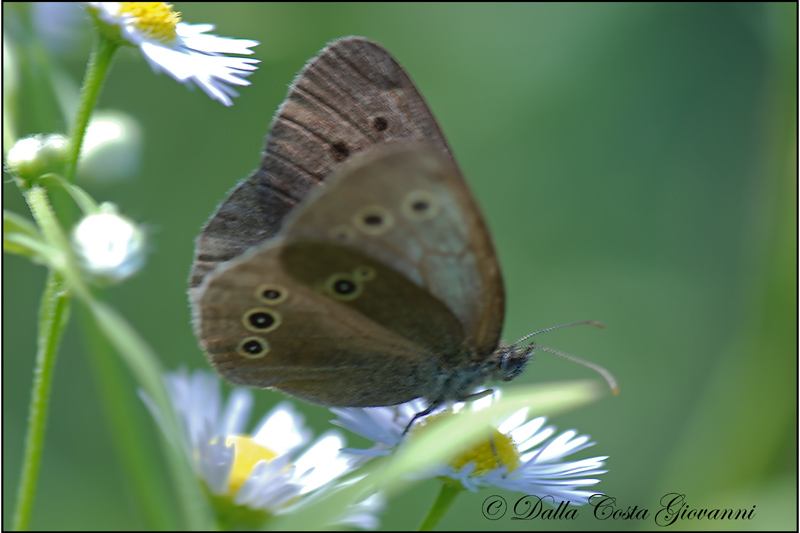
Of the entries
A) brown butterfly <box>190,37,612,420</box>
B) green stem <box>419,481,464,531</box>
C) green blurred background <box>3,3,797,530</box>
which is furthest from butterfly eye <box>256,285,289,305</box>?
green blurred background <box>3,3,797,530</box>

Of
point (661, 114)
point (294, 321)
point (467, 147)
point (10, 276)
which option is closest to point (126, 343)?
point (294, 321)

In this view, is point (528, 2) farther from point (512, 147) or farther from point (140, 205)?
point (140, 205)

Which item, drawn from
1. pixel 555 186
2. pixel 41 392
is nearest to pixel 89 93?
pixel 41 392

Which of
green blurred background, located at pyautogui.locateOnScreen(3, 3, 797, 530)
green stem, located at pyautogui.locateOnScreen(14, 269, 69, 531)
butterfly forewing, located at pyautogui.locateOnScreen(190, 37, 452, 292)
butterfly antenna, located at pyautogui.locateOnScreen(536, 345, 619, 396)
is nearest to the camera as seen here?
green stem, located at pyautogui.locateOnScreen(14, 269, 69, 531)

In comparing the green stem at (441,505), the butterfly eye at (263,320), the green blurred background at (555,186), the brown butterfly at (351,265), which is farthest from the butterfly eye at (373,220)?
the green blurred background at (555,186)

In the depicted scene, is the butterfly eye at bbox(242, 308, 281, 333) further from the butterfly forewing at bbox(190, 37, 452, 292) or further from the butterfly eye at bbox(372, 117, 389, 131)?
the butterfly eye at bbox(372, 117, 389, 131)

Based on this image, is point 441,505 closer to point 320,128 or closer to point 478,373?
point 478,373

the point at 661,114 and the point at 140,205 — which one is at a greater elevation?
the point at 661,114

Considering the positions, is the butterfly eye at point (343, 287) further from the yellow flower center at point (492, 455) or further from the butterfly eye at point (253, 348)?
the yellow flower center at point (492, 455)
